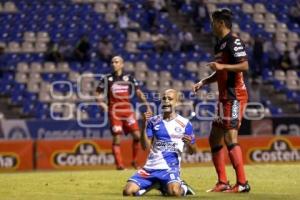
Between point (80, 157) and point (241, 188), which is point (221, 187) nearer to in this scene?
point (241, 188)

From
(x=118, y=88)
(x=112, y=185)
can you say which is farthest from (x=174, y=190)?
(x=118, y=88)

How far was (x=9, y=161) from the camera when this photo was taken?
22.5m

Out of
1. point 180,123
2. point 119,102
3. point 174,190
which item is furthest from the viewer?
point 119,102

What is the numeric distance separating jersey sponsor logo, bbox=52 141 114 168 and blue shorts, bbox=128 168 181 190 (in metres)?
12.4

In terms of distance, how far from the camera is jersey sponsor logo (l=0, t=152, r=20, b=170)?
73.8 ft

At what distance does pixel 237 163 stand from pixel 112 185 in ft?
7.51

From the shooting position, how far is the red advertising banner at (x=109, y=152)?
22.8 m

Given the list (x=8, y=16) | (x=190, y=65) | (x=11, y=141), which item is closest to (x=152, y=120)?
(x=11, y=141)

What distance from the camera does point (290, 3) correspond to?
31.6m

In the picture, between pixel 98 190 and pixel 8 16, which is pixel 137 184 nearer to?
pixel 98 190

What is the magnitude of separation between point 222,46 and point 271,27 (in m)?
19.8

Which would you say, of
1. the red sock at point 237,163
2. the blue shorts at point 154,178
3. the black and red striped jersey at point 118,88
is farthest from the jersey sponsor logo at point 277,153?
the blue shorts at point 154,178

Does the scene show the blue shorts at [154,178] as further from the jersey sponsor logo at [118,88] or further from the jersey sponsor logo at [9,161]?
the jersey sponsor logo at [9,161]

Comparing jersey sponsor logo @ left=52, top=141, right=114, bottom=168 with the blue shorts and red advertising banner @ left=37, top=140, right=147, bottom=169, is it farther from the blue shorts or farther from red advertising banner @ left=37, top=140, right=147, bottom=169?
the blue shorts
